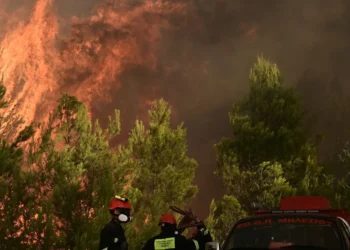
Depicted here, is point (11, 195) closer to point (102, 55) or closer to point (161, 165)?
point (161, 165)

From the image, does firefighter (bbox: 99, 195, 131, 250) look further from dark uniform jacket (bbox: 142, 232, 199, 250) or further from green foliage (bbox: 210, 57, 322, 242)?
green foliage (bbox: 210, 57, 322, 242)

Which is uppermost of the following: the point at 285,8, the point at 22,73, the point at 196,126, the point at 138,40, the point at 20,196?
the point at 285,8

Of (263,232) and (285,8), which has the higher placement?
(285,8)

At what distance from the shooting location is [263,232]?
5148 mm

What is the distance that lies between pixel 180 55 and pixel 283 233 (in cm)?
4356

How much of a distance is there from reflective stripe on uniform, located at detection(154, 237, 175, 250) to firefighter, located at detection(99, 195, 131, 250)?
18.1 inches

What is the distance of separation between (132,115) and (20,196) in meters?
31.2

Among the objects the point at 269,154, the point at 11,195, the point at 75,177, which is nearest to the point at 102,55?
the point at 269,154

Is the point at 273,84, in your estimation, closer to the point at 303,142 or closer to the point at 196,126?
the point at 303,142

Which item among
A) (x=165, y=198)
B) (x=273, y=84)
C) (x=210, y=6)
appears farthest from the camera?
(x=210, y=6)

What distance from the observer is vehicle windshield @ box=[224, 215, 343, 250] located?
4820mm

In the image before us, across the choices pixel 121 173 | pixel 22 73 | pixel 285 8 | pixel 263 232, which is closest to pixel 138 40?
pixel 22 73

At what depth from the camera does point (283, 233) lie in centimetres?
508

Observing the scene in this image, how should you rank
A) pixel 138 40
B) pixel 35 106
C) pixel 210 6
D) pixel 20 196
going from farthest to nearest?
pixel 210 6, pixel 138 40, pixel 35 106, pixel 20 196
